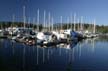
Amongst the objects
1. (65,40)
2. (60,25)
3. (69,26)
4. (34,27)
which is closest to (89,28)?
(69,26)

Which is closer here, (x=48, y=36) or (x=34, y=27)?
(x=48, y=36)

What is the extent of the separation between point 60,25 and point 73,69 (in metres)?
51.1

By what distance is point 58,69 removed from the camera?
765 inches

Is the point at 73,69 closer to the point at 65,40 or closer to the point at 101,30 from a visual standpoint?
the point at 65,40

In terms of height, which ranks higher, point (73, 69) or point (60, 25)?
point (60, 25)

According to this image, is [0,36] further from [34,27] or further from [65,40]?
[65,40]

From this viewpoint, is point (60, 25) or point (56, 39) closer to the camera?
point (56, 39)

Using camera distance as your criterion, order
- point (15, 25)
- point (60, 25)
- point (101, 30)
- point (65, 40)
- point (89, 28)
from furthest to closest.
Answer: point (101, 30)
point (89, 28)
point (15, 25)
point (60, 25)
point (65, 40)

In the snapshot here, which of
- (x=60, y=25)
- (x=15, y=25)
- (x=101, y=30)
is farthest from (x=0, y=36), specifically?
(x=101, y=30)

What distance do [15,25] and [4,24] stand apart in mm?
5528

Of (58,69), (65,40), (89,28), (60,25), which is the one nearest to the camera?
(58,69)

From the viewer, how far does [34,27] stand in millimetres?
65500

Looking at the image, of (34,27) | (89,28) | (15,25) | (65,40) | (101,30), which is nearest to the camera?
(65,40)

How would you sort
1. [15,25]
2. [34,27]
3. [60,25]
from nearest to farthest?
1. [34,27]
2. [60,25]
3. [15,25]
